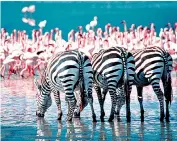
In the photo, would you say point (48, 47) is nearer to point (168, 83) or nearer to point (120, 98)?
point (120, 98)

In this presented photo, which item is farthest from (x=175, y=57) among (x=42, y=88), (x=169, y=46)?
(x=42, y=88)

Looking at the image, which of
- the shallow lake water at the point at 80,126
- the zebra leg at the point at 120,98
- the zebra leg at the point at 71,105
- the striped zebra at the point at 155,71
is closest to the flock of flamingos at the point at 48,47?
the shallow lake water at the point at 80,126

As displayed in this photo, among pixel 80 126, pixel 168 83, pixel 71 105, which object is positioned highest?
pixel 168 83

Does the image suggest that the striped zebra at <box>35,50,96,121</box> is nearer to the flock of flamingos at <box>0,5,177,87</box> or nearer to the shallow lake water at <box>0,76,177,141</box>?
the shallow lake water at <box>0,76,177,141</box>

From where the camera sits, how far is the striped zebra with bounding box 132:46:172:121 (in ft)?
34.4

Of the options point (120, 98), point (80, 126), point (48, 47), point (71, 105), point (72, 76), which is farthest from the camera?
point (48, 47)

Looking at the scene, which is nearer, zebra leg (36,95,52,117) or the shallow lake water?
the shallow lake water

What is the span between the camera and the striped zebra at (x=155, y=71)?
10500mm

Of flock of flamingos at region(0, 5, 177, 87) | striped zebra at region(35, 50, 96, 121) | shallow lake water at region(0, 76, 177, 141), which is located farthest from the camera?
flock of flamingos at region(0, 5, 177, 87)

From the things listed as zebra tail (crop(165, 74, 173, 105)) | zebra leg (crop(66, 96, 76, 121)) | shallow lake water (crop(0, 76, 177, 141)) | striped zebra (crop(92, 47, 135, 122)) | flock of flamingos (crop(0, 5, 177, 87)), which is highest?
flock of flamingos (crop(0, 5, 177, 87))

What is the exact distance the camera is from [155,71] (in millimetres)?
10484

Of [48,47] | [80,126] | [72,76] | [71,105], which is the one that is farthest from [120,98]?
[48,47]

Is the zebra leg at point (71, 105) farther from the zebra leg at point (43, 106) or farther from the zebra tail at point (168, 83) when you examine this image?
the zebra tail at point (168, 83)

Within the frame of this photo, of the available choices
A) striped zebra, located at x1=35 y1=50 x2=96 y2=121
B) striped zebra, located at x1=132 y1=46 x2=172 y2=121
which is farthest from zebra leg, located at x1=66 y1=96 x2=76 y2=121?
striped zebra, located at x1=132 y1=46 x2=172 y2=121
